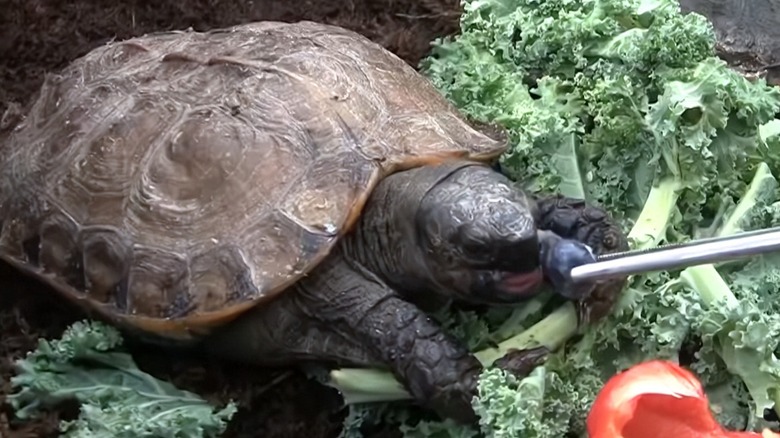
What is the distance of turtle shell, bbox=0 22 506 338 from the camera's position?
200cm

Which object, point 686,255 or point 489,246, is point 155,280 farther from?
point 686,255

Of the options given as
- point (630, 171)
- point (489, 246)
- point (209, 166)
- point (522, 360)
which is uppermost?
point (209, 166)

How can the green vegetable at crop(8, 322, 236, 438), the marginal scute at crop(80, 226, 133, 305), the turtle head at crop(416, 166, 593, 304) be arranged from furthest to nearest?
1. the marginal scute at crop(80, 226, 133, 305)
2. the green vegetable at crop(8, 322, 236, 438)
3. the turtle head at crop(416, 166, 593, 304)

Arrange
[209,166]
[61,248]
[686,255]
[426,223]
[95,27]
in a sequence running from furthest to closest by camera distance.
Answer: [95,27] < [61,248] < [209,166] < [426,223] < [686,255]

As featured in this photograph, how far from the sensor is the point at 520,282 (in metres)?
1.89

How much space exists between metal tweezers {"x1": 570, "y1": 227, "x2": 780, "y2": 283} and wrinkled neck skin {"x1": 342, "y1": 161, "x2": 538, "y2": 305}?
0.47ft

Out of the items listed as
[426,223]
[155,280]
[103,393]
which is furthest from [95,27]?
[426,223]

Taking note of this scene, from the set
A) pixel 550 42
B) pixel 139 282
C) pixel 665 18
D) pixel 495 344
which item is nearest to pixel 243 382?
pixel 139 282

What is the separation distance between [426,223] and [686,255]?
48 centimetres

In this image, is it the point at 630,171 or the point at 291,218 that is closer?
the point at 291,218

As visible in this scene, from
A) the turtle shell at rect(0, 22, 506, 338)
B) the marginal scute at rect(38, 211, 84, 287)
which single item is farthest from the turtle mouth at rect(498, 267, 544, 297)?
the marginal scute at rect(38, 211, 84, 287)

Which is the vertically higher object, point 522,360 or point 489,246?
point 489,246

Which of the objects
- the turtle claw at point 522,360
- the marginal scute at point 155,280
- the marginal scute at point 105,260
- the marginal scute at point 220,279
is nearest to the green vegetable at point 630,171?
the turtle claw at point 522,360

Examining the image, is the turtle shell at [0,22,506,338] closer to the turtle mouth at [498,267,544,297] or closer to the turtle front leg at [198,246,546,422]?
the turtle front leg at [198,246,546,422]
